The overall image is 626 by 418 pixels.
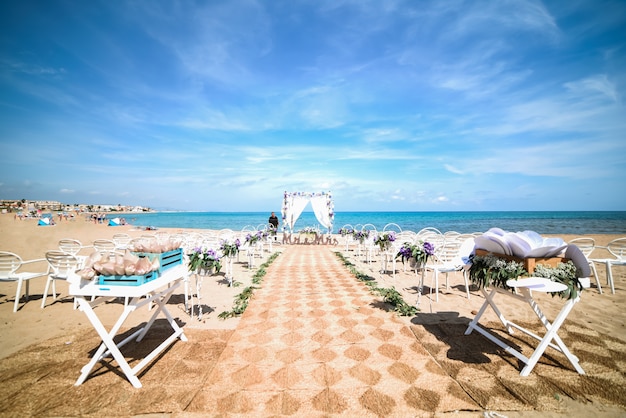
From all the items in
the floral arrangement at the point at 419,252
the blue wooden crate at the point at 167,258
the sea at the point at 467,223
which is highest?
the blue wooden crate at the point at 167,258

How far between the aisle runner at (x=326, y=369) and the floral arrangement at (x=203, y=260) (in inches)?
39.1

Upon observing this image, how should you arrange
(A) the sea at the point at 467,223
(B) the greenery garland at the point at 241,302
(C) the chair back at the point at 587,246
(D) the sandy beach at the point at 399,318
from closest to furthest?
(D) the sandy beach at the point at 399,318, (B) the greenery garland at the point at 241,302, (C) the chair back at the point at 587,246, (A) the sea at the point at 467,223

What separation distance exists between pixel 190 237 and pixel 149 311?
3253mm

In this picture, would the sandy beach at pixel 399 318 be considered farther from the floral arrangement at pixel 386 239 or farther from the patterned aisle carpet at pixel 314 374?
the floral arrangement at pixel 386 239

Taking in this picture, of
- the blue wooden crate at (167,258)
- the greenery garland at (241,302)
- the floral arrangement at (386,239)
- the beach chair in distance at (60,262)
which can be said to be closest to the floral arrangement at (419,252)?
the floral arrangement at (386,239)

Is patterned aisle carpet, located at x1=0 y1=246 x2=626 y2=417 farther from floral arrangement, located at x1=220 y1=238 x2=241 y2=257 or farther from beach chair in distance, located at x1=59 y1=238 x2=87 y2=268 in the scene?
beach chair in distance, located at x1=59 y1=238 x2=87 y2=268

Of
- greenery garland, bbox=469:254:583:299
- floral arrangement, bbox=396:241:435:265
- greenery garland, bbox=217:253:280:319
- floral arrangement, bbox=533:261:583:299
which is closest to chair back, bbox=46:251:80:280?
greenery garland, bbox=217:253:280:319

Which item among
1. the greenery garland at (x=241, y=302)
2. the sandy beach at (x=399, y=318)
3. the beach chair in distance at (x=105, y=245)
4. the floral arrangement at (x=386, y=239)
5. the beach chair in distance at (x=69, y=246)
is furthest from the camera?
the floral arrangement at (x=386, y=239)

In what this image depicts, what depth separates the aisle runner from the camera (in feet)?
7.00

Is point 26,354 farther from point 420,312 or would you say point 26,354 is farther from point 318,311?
point 420,312

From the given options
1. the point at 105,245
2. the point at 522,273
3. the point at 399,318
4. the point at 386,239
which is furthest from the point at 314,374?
the point at 105,245

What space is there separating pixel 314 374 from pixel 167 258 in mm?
2005

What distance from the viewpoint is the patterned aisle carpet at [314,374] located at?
2133mm

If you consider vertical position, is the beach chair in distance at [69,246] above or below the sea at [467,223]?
above
